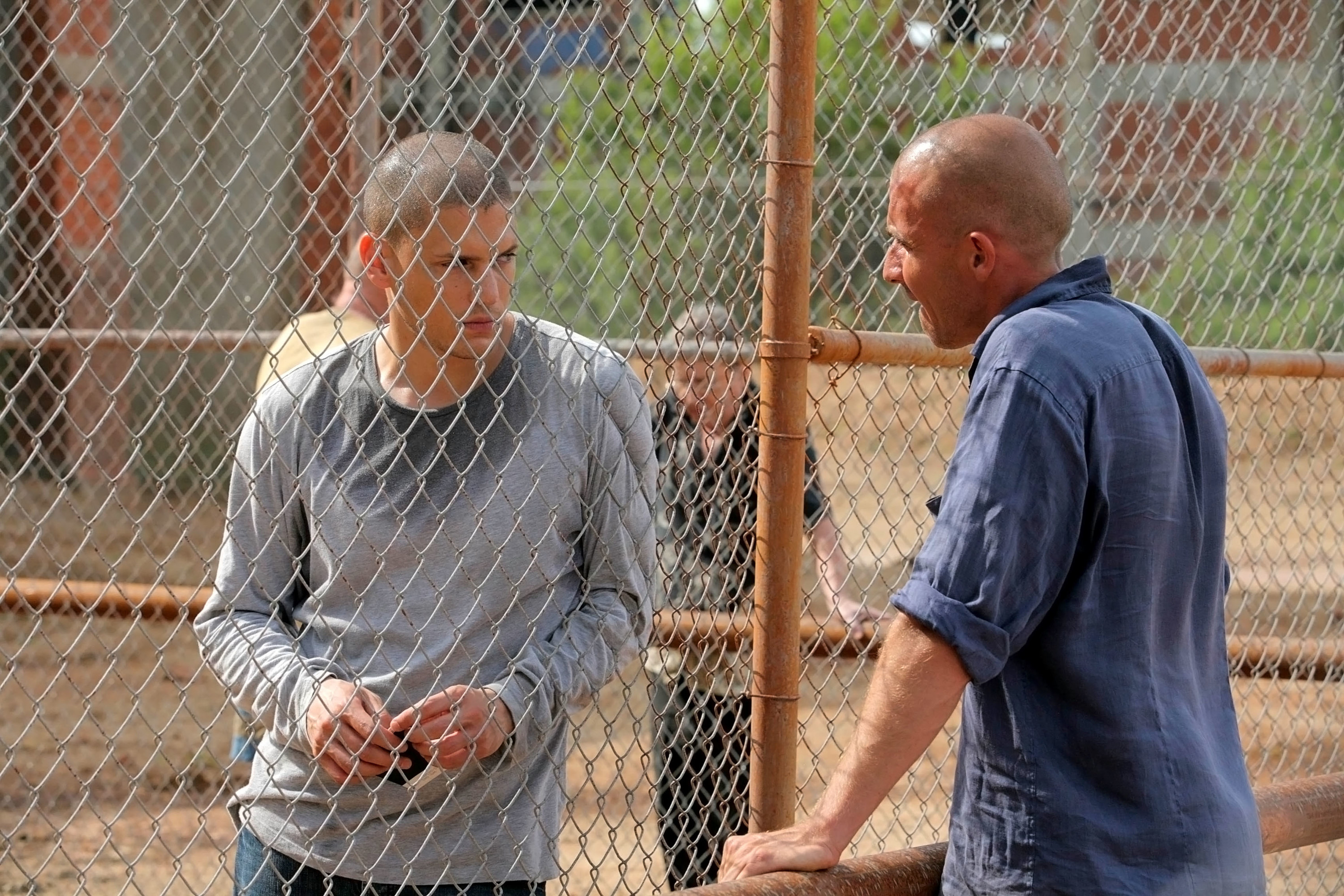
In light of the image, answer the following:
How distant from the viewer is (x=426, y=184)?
2.10 meters

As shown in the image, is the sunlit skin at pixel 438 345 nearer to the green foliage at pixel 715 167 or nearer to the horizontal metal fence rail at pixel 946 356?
the horizontal metal fence rail at pixel 946 356

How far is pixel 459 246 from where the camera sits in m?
2.09

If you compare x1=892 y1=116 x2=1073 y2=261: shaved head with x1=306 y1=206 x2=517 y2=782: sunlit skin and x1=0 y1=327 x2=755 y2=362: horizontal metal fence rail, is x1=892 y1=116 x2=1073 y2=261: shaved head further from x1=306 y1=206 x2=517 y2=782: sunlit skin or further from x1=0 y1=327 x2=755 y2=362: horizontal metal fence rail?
x1=0 y1=327 x2=755 y2=362: horizontal metal fence rail

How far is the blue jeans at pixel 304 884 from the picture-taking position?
2.24m

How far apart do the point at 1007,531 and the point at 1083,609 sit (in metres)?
0.16

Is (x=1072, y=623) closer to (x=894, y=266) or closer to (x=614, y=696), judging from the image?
(x=894, y=266)

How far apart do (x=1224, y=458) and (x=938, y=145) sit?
1.90 feet

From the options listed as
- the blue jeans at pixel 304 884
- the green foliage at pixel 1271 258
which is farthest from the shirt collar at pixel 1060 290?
the green foliage at pixel 1271 258

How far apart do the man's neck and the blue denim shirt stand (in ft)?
2.54

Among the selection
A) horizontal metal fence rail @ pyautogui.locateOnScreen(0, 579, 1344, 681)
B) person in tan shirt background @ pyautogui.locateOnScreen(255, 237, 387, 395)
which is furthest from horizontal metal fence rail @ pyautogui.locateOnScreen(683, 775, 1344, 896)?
person in tan shirt background @ pyautogui.locateOnScreen(255, 237, 387, 395)

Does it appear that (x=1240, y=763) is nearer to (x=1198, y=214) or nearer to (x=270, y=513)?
(x=270, y=513)

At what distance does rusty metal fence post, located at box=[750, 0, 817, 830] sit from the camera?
7.83 feet

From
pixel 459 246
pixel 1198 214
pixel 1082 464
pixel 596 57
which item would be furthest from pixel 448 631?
pixel 596 57

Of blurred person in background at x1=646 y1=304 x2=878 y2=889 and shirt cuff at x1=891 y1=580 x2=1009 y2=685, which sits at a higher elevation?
shirt cuff at x1=891 y1=580 x2=1009 y2=685
